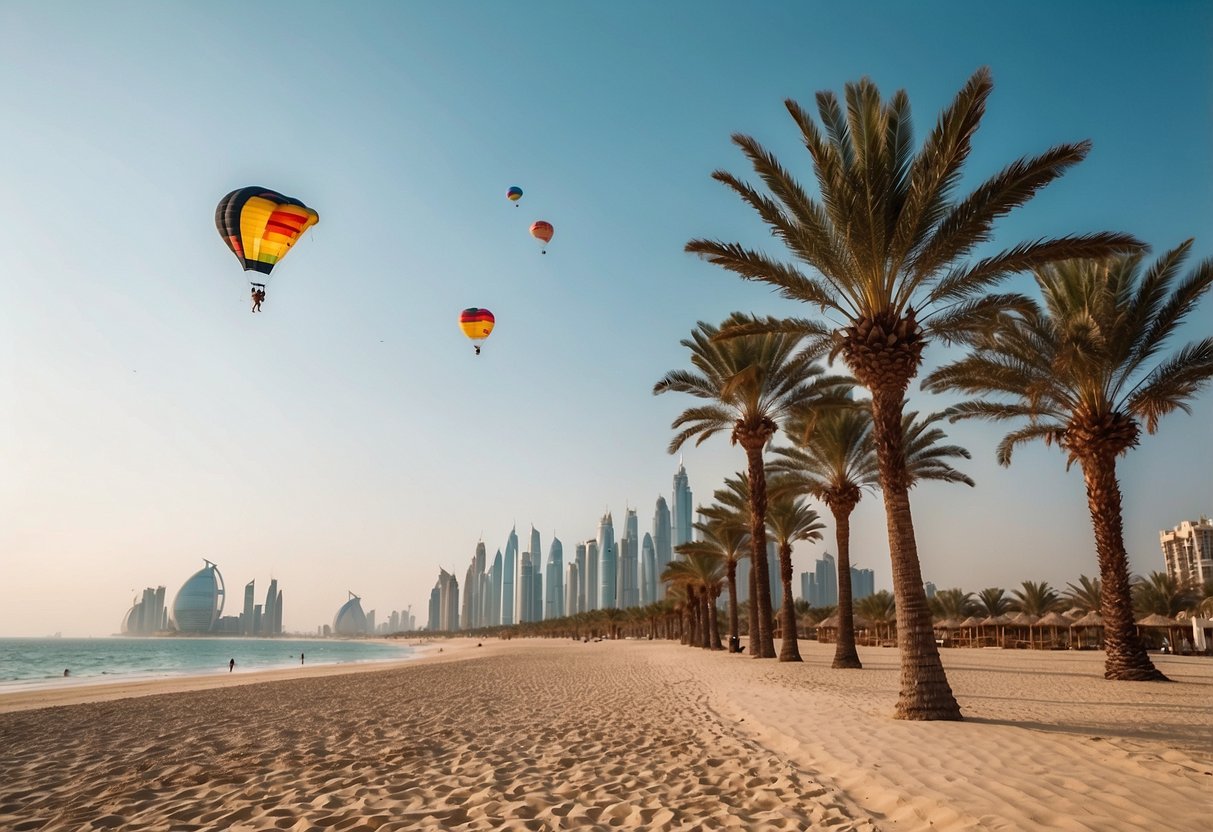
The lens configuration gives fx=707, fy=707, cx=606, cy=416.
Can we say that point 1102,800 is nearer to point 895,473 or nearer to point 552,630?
point 895,473

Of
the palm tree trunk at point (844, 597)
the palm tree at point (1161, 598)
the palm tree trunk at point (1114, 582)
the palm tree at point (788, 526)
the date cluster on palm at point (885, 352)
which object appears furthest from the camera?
the palm tree at point (1161, 598)

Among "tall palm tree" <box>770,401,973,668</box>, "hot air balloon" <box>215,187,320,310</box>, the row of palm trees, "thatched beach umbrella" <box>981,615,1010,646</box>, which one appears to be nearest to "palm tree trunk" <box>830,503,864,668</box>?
"tall palm tree" <box>770,401,973,668</box>

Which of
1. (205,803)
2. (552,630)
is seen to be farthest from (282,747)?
(552,630)

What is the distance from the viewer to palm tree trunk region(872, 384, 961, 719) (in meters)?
10.6

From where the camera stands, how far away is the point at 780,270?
13727 millimetres

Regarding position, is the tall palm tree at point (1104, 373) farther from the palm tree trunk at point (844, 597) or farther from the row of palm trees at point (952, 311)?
the palm tree trunk at point (844, 597)

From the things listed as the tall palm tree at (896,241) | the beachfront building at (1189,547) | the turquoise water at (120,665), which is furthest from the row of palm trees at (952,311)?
the beachfront building at (1189,547)

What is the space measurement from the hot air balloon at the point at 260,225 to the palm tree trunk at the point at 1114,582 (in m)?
24.9

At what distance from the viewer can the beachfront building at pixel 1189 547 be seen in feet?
334

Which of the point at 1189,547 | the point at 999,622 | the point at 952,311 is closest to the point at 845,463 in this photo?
the point at 952,311

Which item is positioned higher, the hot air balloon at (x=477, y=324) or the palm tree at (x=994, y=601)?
the hot air balloon at (x=477, y=324)

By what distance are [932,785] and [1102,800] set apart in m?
1.28

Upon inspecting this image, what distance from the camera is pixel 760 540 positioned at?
28312mm

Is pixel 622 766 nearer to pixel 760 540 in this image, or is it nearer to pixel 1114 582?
pixel 1114 582
